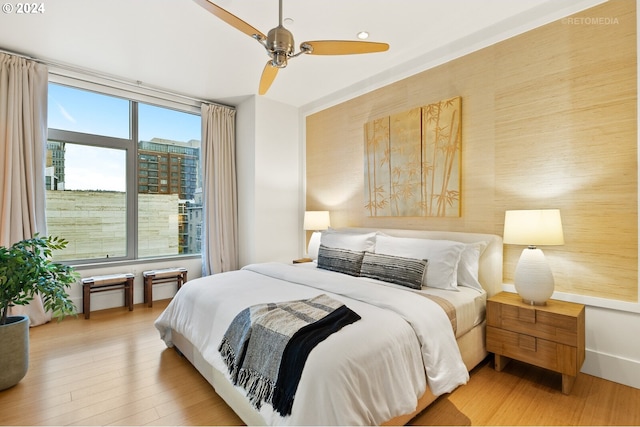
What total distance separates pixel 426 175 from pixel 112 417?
3199mm

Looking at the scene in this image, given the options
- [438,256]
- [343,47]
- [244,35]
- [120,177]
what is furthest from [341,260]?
[120,177]

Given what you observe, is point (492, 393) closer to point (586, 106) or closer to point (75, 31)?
point (586, 106)

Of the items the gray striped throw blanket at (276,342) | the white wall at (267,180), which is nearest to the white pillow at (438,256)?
the gray striped throw blanket at (276,342)

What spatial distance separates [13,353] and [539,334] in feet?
11.9

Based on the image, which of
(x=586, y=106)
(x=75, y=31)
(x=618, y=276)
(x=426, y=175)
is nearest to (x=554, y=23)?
(x=586, y=106)

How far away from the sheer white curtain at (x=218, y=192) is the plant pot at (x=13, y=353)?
2284 mm

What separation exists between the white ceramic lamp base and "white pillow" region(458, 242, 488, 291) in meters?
0.32

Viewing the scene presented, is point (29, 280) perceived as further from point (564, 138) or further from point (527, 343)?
point (564, 138)

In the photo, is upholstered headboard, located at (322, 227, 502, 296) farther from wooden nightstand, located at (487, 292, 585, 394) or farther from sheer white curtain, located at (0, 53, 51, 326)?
sheer white curtain, located at (0, 53, 51, 326)

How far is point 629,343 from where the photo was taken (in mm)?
2141

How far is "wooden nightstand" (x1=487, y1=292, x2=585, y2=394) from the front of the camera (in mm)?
1981

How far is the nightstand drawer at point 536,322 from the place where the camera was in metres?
1.98

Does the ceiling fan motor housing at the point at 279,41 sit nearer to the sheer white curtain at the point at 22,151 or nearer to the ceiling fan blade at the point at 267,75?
the ceiling fan blade at the point at 267,75

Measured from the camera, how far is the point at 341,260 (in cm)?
305
